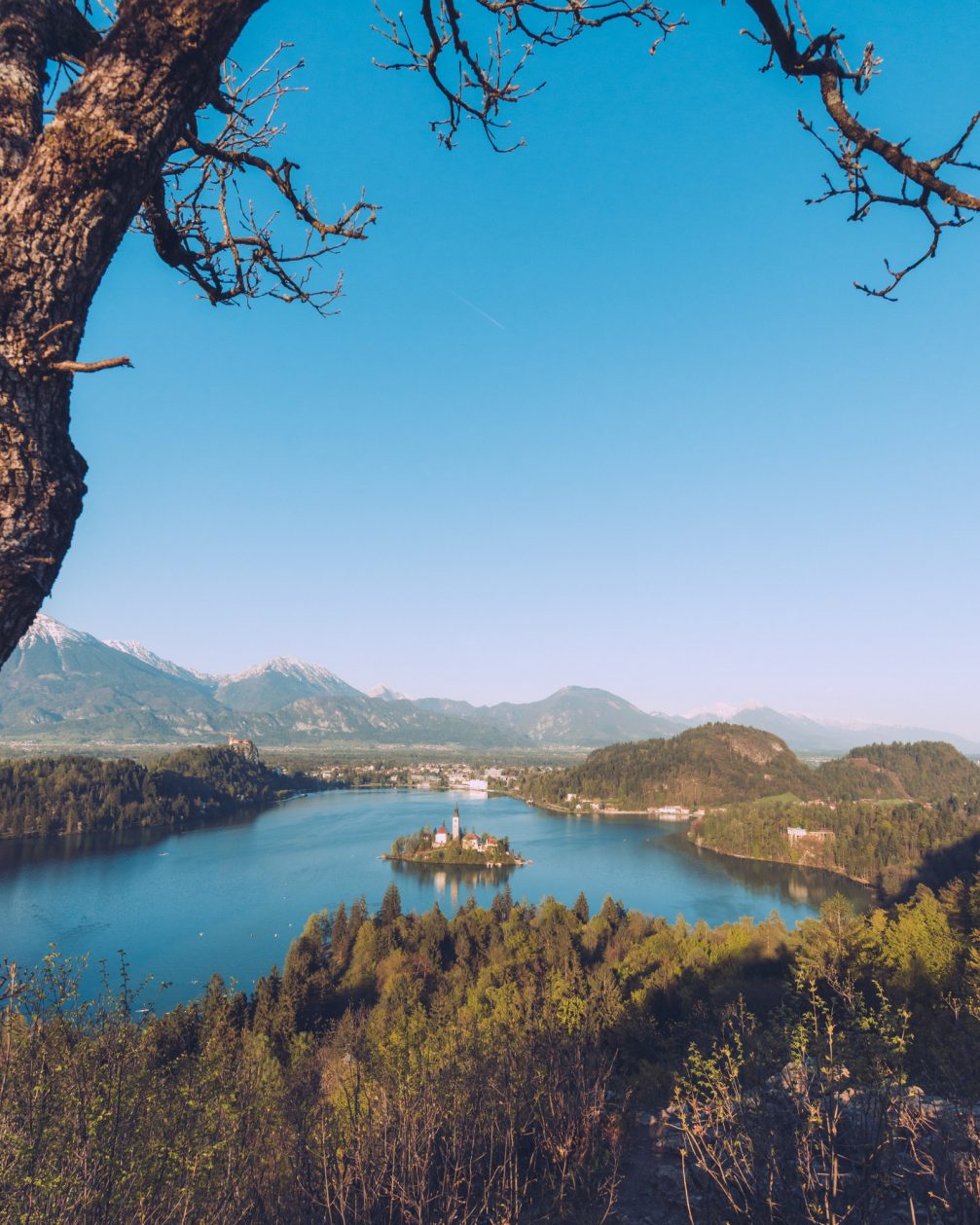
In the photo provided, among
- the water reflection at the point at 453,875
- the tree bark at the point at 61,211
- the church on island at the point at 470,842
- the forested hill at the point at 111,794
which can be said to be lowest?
the forested hill at the point at 111,794

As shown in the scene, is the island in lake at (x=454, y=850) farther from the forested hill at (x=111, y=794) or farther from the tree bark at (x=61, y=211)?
the tree bark at (x=61, y=211)

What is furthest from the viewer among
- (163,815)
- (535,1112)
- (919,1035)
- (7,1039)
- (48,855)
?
(163,815)

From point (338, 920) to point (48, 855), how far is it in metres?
46.9

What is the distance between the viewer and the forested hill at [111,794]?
74.2 meters

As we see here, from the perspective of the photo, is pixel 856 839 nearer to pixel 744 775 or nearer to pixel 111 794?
pixel 744 775

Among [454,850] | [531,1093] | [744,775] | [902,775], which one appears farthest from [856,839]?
[531,1093]

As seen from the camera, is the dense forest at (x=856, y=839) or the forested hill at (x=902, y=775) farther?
the forested hill at (x=902, y=775)

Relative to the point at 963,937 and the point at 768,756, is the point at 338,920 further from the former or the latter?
the point at 768,756

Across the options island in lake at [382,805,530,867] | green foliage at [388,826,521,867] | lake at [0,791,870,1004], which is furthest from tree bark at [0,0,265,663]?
green foliage at [388,826,521,867]

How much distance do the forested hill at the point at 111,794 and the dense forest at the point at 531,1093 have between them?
66902 mm

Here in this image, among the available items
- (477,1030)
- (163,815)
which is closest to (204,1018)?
(477,1030)

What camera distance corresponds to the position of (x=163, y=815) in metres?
84.7

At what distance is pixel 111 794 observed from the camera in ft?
270

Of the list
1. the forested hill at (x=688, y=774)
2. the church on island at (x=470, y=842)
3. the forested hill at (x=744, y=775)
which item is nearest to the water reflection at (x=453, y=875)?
the church on island at (x=470, y=842)
